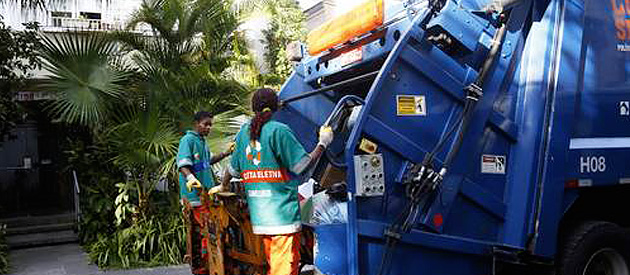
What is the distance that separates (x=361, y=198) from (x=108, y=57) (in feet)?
14.8

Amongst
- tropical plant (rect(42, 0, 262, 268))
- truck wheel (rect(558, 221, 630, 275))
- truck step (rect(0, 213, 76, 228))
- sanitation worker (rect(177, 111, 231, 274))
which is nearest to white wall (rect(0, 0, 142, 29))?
tropical plant (rect(42, 0, 262, 268))

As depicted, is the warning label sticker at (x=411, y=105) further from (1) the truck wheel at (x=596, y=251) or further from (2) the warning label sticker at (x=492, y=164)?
(1) the truck wheel at (x=596, y=251)

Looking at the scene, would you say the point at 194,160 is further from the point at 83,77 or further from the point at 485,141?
the point at 485,141

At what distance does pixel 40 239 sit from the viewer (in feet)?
26.3

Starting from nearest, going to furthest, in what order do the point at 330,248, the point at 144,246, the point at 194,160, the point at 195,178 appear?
the point at 330,248 < the point at 195,178 < the point at 194,160 < the point at 144,246

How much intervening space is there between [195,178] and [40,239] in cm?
450

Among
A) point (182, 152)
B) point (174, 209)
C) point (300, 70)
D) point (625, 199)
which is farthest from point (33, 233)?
point (625, 199)

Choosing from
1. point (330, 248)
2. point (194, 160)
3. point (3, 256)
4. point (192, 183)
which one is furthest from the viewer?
point (3, 256)

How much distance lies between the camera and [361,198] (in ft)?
10.7

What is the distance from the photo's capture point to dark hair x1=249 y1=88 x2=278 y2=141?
3531 millimetres

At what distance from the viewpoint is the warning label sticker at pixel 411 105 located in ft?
11.2

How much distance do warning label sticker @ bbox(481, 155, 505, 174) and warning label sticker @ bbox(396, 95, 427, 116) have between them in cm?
52

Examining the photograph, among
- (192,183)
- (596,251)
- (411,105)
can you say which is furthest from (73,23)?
(596,251)

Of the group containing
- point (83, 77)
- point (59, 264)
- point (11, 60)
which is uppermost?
point (11, 60)
